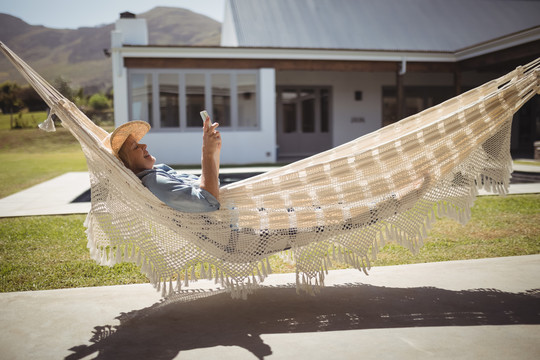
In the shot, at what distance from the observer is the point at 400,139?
239cm

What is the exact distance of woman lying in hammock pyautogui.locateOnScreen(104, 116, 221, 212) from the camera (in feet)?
6.89

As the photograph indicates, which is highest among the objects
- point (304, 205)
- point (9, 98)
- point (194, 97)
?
point (9, 98)

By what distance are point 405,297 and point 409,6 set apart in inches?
642

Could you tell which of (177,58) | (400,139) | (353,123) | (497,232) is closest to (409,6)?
(353,123)

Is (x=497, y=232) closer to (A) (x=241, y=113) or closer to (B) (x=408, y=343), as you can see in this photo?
(B) (x=408, y=343)

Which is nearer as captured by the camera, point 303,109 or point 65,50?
point 303,109

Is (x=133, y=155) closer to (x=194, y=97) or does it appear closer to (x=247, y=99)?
(x=194, y=97)

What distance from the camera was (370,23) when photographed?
1545 cm

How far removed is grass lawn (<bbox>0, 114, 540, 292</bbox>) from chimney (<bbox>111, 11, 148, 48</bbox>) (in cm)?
792

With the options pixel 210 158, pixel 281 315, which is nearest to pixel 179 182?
pixel 210 158

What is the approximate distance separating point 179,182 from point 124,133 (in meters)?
0.36

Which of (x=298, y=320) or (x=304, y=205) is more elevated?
(x=304, y=205)

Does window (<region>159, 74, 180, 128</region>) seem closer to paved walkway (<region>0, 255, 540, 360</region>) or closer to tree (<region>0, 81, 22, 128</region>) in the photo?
paved walkway (<region>0, 255, 540, 360</region>)

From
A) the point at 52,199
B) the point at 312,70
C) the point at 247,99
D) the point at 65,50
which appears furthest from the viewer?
the point at 65,50
